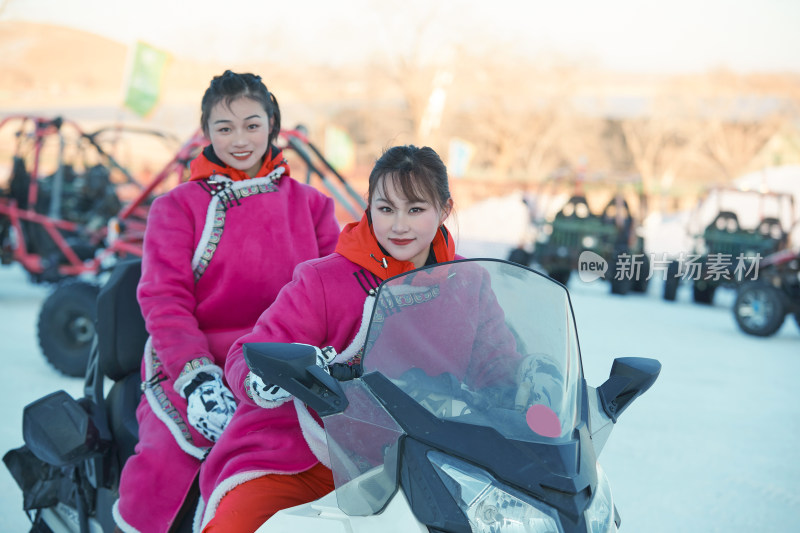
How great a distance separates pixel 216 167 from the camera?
87.4 inches

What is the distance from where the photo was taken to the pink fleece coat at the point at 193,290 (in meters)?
1.88

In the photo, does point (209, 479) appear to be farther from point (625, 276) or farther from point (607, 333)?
point (625, 276)

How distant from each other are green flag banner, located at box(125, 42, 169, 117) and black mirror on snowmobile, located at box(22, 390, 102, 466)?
11.2 meters

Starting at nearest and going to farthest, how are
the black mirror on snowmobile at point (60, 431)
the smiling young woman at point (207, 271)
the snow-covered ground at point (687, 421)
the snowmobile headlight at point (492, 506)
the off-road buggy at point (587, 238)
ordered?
the snowmobile headlight at point (492, 506), the smiling young woman at point (207, 271), the black mirror on snowmobile at point (60, 431), the snow-covered ground at point (687, 421), the off-road buggy at point (587, 238)

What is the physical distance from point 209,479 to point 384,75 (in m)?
28.7

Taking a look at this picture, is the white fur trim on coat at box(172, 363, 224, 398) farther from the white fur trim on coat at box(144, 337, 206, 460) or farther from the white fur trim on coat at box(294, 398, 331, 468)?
the white fur trim on coat at box(294, 398, 331, 468)

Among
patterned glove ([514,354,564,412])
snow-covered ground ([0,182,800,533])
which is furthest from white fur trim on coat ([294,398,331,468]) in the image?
snow-covered ground ([0,182,800,533])

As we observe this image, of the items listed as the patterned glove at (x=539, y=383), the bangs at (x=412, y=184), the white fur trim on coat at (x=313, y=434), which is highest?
the bangs at (x=412, y=184)

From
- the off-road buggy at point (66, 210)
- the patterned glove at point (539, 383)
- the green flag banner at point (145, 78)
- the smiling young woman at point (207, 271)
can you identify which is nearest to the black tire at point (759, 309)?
the off-road buggy at point (66, 210)

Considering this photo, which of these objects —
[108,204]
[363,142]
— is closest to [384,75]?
[363,142]

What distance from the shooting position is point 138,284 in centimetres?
216

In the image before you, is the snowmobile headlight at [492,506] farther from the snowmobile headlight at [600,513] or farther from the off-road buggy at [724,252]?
the off-road buggy at [724,252]

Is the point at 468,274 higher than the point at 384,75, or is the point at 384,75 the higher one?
the point at 384,75

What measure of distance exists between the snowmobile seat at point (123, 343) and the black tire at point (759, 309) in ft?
25.4
